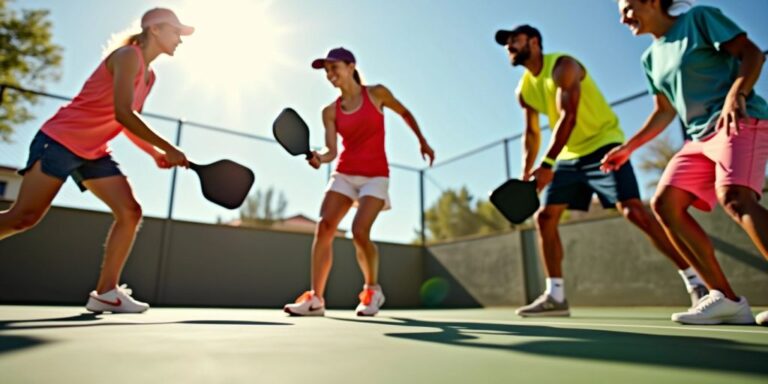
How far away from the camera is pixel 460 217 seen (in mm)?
8914

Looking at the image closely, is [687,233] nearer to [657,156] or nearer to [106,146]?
[106,146]

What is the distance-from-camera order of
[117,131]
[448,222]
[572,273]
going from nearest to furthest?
[117,131] < [572,273] < [448,222]

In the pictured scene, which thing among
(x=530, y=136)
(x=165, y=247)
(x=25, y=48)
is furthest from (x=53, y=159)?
(x=25, y=48)

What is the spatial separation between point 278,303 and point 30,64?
14.5 meters

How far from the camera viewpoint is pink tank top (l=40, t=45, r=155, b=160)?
8.07 feet

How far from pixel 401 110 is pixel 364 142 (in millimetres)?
398

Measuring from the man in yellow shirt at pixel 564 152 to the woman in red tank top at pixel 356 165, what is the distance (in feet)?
2.76

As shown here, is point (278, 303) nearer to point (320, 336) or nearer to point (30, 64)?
point (320, 336)

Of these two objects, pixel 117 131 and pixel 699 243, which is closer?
pixel 699 243

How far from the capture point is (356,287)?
23.9 feet

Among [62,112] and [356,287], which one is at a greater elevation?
[62,112]

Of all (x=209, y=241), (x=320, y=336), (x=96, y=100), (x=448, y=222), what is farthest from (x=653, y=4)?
(x=448, y=222)

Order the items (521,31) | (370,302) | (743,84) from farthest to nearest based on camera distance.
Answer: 1. (521,31)
2. (370,302)
3. (743,84)

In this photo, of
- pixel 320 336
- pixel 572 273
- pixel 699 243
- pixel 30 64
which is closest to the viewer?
pixel 320 336
